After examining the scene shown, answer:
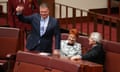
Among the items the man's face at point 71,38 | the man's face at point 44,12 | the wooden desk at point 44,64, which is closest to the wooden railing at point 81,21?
the man's face at point 71,38

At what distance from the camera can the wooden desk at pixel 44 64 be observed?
3.62 metres

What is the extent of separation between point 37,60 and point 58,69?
1.17ft

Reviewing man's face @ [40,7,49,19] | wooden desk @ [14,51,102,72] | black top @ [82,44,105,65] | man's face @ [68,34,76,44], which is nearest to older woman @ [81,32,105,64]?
black top @ [82,44,105,65]

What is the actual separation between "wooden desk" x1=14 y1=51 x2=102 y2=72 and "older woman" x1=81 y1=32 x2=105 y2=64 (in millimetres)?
820

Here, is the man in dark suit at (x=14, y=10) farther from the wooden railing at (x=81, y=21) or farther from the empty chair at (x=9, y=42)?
the wooden railing at (x=81, y=21)

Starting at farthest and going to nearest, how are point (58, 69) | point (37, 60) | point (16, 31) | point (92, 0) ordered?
point (92, 0) → point (16, 31) → point (37, 60) → point (58, 69)

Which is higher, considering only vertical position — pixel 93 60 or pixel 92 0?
pixel 92 0

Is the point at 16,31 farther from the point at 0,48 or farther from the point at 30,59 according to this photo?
the point at 30,59

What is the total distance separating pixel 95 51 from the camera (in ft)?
17.2

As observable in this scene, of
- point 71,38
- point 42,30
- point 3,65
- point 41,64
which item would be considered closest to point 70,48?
point 71,38

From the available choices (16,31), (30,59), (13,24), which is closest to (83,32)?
(13,24)

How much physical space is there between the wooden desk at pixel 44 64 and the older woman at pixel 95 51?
A: 2.69 feet

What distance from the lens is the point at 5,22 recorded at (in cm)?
1012

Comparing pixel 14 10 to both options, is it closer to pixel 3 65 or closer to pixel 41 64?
pixel 3 65
